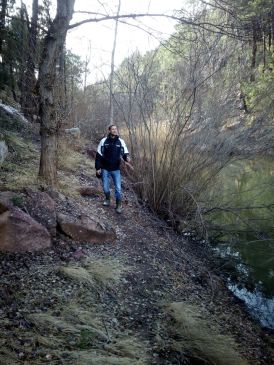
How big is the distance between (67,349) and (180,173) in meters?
5.72

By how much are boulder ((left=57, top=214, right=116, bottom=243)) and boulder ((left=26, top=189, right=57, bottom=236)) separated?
18 cm

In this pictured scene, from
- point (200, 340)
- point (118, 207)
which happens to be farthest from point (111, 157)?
point (200, 340)

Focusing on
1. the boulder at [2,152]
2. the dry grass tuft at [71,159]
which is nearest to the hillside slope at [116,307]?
the boulder at [2,152]

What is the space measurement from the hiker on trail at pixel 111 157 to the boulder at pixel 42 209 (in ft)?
6.91

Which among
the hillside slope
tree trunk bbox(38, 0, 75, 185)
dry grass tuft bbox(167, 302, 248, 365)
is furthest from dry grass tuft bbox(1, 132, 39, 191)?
dry grass tuft bbox(167, 302, 248, 365)

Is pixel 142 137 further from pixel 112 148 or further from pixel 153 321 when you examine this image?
pixel 153 321

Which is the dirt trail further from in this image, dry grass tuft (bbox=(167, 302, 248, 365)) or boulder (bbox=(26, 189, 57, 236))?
boulder (bbox=(26, 189, 57, 236))

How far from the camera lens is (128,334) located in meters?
4.01

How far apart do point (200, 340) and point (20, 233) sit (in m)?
2.65

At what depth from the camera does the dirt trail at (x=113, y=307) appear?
3.45 meters

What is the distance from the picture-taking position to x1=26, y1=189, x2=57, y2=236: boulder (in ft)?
18.2

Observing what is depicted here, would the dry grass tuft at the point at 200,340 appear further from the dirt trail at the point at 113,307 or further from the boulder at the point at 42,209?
the boulder at the point at 42,209

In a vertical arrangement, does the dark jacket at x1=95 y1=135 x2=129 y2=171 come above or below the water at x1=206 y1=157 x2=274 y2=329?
above

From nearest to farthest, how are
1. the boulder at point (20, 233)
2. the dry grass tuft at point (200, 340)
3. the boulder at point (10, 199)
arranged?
the dry grass tuft at point (200, 340) → the boulder at point (20, 233) → the boulder at point (10, 199)
